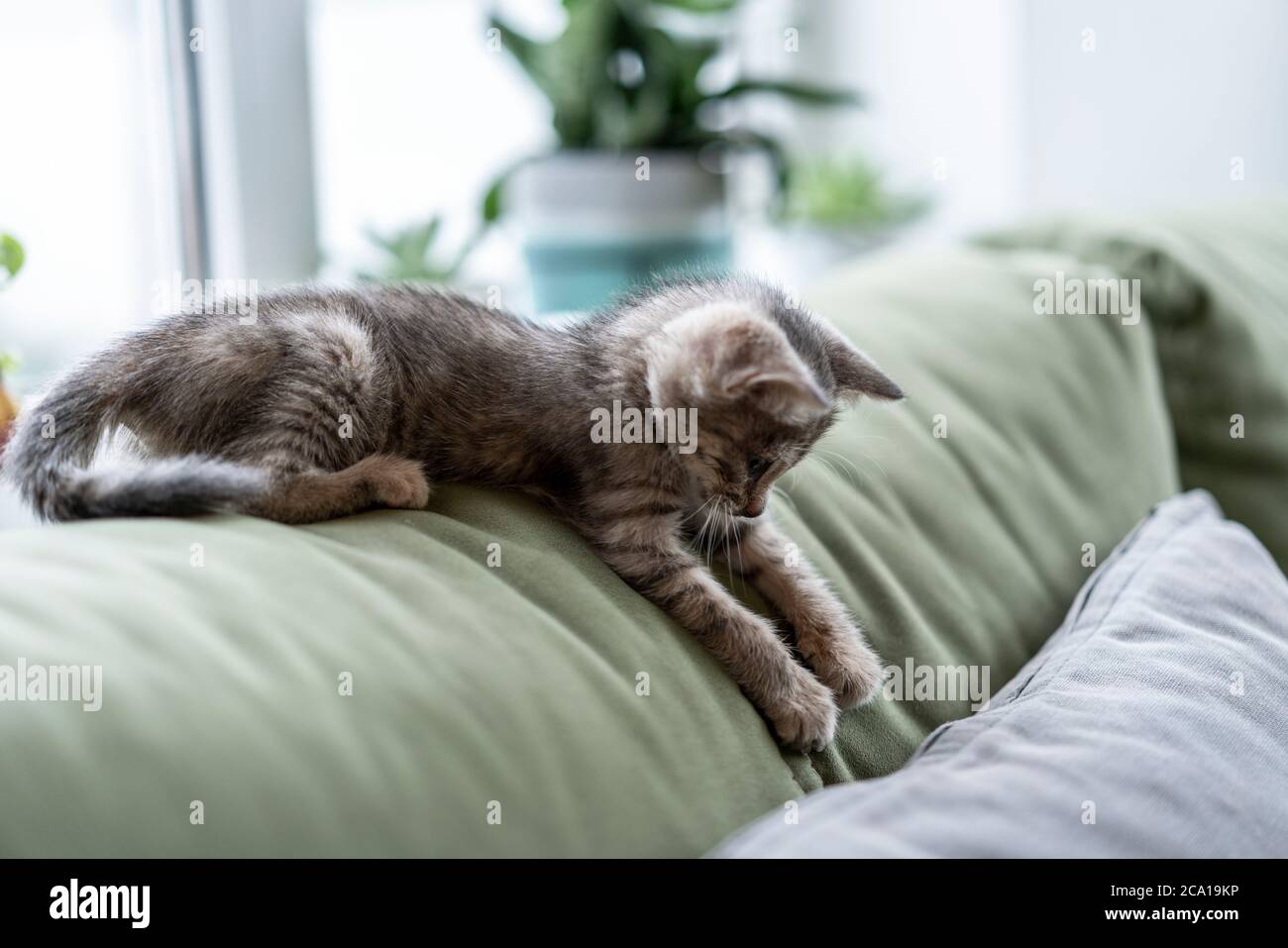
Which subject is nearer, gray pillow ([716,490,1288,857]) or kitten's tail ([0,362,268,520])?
gray pillow ([716,490,1288,857])

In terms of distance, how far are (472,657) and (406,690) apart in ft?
0.17

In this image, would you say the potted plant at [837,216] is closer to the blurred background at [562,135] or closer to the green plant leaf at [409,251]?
the blurred background at [562,135]

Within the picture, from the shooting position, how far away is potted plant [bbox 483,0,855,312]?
2.12 meters

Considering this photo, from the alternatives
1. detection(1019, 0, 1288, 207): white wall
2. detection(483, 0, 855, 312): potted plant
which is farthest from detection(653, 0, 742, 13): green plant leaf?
detection(1019, 0, 1288, 207): white wall

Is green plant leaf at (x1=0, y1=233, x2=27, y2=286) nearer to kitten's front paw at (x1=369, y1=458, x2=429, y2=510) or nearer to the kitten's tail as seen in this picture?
the kitten's tail

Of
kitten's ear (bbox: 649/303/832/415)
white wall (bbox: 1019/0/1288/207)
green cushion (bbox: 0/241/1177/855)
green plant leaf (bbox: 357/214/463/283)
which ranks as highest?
white wall (bbox: 1019/0/1288/207)

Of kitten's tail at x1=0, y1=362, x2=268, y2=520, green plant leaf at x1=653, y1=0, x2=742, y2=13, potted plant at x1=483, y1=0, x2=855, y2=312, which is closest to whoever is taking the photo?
kitten's tail at x1=0, y1=362, x2=268, y2=520

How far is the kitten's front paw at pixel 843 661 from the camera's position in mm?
956

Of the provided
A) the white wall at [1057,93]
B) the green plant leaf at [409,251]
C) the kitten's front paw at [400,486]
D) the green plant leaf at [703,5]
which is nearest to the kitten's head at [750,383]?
the kitten's front paw at [400,486]

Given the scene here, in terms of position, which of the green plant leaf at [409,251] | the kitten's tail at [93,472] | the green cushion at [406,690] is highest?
the green plant leaf at [409,251]

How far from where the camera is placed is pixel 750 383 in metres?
0.94

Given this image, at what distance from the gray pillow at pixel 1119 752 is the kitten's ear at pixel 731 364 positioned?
0.30 metres

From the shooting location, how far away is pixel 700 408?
1.03 m
